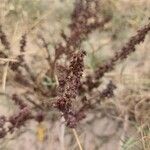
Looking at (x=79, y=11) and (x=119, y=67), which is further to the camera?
(x=119, y=67)

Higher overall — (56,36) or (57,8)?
(57,8)

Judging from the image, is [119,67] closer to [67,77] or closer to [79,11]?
[79,11]

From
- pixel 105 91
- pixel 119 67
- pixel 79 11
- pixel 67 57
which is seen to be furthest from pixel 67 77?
pixel 119 67

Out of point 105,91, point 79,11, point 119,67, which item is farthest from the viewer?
point 119,67

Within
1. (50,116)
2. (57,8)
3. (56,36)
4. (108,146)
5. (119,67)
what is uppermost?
(57,8)

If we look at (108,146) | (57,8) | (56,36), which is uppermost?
(57,8)

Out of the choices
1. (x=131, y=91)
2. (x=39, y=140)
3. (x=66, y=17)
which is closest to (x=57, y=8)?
(x=66, y=17)

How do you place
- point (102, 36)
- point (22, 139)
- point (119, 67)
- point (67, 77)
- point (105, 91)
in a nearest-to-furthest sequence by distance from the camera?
1. point (67, 77)
2. point (105, 91)
3. point (22, 139)
4. point (119, 67)
5. point (102, 36)

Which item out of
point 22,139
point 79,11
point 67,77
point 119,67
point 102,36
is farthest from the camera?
point 102,36

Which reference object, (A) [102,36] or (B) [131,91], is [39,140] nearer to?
(B) [131,91]
